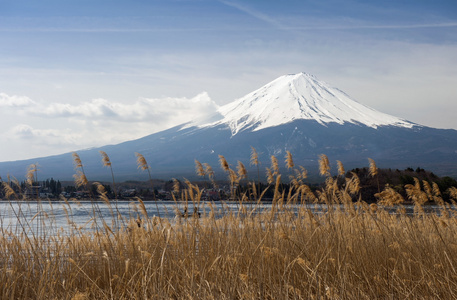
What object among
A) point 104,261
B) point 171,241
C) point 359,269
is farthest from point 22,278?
point 359,269

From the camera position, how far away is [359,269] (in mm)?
6234

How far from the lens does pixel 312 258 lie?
6.11 metres

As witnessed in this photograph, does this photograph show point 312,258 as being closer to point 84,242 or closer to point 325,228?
point 325,228

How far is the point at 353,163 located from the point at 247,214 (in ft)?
604

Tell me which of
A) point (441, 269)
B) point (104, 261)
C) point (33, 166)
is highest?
point (33, 166)

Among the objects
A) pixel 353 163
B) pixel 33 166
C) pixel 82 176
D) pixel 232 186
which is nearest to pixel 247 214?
pixel 232 186

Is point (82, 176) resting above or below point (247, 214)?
above

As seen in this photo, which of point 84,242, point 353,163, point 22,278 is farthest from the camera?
point 353,163

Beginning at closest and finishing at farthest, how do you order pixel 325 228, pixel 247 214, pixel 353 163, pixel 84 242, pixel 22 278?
1. pixel 22 278
2. pixel 325 228
3. pixel 247 214
4. pixel 84 242
5. pixel 353 163

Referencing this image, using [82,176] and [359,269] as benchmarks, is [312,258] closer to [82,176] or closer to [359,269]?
[359,269]

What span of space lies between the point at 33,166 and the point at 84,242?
1.86m

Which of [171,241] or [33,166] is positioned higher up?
[33,166]

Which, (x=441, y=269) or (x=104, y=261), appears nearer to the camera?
(x=104, y=261)

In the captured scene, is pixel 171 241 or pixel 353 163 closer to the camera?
pixel 171 241
